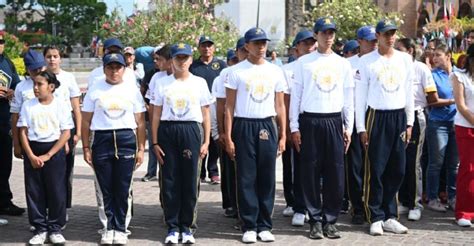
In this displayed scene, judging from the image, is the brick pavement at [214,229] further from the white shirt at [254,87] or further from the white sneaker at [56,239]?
the white shirt at [254,87]

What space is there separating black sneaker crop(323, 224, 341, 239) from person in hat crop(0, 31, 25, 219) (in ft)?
11.5

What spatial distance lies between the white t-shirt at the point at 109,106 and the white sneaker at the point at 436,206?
12.3 ft

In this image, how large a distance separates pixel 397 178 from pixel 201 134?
212 cm

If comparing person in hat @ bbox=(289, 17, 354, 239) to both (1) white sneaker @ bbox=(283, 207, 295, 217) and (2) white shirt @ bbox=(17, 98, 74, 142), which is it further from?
(2) white shirt @ bbox=(17, 98, 74, 142)

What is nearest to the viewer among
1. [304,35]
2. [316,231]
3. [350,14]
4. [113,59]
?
[113,59]

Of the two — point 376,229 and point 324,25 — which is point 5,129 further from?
point 376,229

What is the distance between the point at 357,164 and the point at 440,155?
3.80ft

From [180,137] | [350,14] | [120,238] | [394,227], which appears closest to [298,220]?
[394,227]

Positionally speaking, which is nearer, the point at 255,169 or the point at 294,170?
the point at 255,169

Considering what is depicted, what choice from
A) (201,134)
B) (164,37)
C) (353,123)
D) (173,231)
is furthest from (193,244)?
(164,37)

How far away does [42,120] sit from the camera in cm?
721

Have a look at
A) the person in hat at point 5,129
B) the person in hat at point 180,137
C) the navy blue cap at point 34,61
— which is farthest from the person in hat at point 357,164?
the person in hat at point 5,129

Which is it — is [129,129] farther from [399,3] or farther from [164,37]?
[399,3]

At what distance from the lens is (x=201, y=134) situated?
737cm
